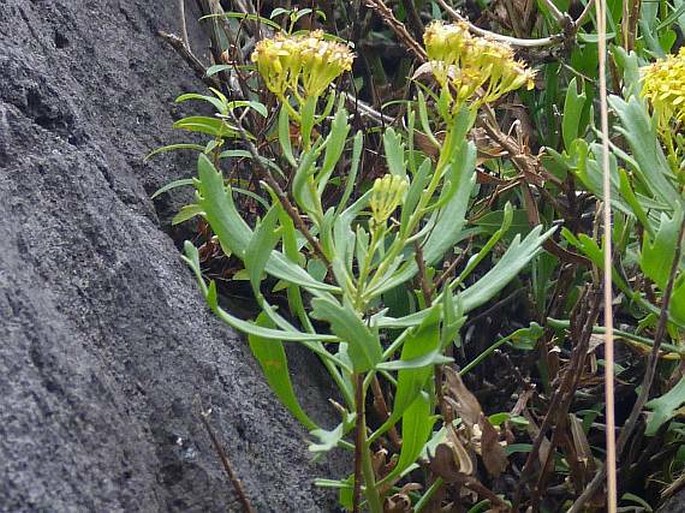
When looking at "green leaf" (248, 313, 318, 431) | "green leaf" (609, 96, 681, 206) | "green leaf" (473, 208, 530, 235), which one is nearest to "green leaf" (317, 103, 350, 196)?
"green leaf" (248, 313, 318, 431)

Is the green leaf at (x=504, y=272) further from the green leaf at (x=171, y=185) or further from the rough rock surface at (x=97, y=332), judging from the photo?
the green leaf at (x=171, y=185)

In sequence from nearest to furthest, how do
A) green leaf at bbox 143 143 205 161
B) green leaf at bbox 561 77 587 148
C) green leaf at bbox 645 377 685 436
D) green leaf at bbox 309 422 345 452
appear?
green leaf at bbox 309 422 345 452, green leaf at bbox 645 377 685 436, green leaf at bbox 561 77 587 148, green leaf at bbox 143 143 205 161

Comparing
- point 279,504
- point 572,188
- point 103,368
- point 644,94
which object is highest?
point 644,94

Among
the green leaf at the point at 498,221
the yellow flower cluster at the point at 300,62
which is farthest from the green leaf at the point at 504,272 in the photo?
the green leaf at the point at 498,221

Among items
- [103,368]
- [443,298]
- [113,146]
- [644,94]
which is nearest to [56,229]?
[103,368]

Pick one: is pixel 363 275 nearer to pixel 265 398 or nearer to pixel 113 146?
pixel 265 398

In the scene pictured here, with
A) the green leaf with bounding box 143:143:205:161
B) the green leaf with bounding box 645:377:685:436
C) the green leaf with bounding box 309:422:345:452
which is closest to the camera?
the green leaf with bounding box 309:422:345:452

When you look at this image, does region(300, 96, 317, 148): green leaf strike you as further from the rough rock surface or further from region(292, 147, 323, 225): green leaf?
the rough rock surface
